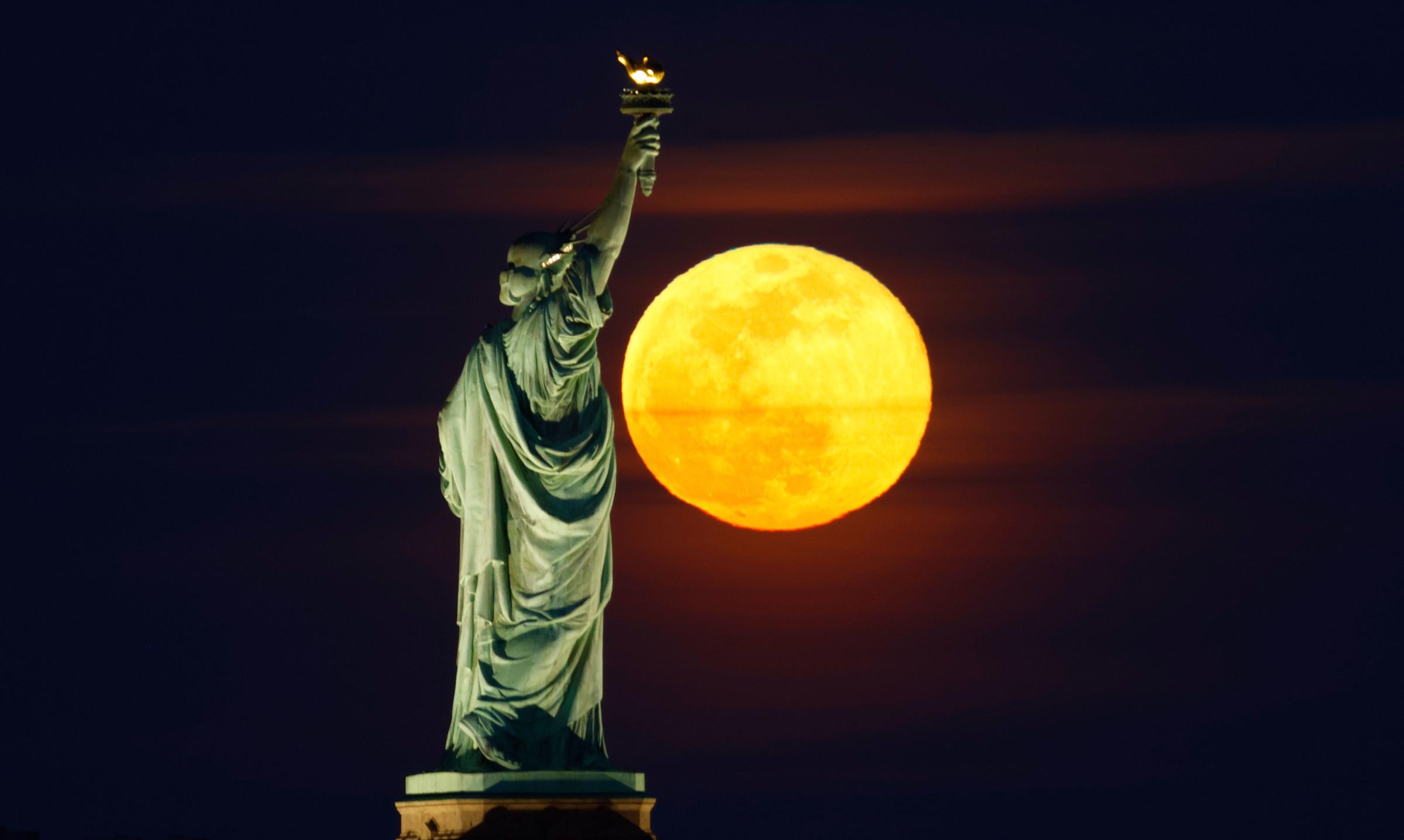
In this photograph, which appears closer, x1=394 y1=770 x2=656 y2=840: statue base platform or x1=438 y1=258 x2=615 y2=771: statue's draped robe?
x1=394 y1=770 x2=656 y2=840: statue base platform

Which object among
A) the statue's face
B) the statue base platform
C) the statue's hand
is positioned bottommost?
the statue base platform

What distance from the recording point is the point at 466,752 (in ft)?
123

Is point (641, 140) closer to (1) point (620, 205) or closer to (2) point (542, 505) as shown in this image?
(1) point (620, 205)

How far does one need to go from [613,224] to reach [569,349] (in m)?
1.14

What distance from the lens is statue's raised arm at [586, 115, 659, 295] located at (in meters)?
37.7

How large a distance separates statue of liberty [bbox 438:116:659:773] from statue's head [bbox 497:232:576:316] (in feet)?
0.03

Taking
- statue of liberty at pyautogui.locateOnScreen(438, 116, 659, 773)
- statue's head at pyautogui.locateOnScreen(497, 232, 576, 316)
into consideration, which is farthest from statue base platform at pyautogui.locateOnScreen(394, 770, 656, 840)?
statue's head at pyautogui.locateOnScreen(497, 232, 576, 316)

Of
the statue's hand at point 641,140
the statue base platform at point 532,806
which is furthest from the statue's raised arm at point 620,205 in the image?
the statue base platform at point 532,806

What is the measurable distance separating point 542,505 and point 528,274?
200 centimetres

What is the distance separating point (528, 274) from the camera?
37.8m

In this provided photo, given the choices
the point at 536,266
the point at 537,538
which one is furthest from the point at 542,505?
the point at 536,266

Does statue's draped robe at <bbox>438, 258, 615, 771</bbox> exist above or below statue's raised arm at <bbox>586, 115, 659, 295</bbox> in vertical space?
below

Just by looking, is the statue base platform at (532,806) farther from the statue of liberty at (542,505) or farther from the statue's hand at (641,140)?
the statue's hand at (641,140)

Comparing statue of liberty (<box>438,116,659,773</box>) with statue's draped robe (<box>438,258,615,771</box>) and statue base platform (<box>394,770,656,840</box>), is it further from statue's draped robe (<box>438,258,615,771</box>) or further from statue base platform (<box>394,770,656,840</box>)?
statue base platform (<box>394,770,656,840</box>)
